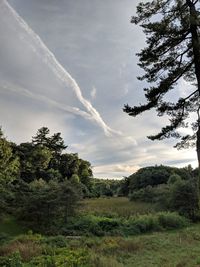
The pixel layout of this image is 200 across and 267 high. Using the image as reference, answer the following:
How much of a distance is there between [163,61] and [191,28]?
1.69 m

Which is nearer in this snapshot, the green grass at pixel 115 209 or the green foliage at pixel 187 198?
the green foliage at pixel 187 198

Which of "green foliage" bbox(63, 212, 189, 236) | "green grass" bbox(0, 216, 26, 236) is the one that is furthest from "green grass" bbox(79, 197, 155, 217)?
"green grass" bbox(0, 216, 26, 236)

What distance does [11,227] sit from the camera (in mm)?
32000

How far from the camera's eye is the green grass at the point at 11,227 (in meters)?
30.6

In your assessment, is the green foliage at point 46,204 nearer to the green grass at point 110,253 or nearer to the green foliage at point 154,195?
the green grass at point 110,253

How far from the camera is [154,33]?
15070mm

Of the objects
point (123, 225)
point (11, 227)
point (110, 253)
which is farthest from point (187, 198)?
point (110, 253)

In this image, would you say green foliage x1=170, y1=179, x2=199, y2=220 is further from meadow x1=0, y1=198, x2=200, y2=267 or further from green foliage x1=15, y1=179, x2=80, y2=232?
meadow x1=0, y1=198, x2=200, y2=267

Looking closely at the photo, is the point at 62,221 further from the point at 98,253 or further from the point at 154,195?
the point at 154,195

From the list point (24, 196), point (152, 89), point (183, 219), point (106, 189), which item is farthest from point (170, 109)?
point (106, 189)

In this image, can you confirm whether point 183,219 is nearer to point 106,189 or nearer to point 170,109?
point 170,109

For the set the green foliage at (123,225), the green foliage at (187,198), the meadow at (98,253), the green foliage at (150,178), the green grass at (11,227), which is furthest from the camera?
the green foliage at (150,178)

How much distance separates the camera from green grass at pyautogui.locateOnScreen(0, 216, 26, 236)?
30605 millimetres

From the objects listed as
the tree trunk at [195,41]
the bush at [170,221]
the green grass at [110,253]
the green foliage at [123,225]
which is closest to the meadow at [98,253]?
the green grass at [110,253]
